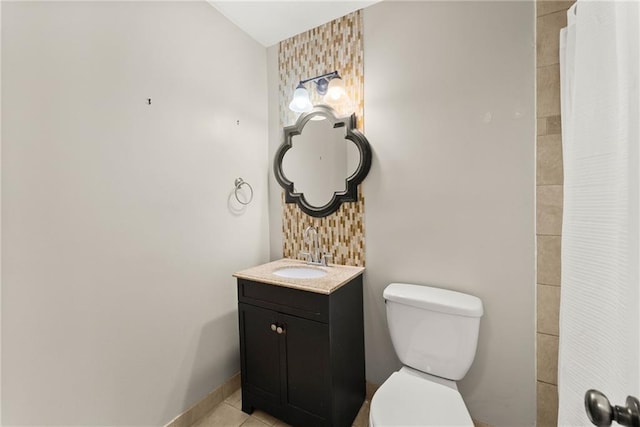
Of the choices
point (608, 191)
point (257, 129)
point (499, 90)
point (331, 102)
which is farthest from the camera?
point (257, 129)

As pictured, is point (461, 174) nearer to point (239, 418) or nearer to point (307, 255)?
point (307, 255)

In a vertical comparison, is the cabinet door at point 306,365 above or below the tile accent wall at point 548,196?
below

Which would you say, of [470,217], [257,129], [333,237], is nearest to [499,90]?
[470,217]

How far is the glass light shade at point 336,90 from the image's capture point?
5.64 feet

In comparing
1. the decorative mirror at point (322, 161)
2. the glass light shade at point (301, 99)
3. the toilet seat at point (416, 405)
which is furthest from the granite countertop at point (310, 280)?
the glass light shade at point (301, 99)

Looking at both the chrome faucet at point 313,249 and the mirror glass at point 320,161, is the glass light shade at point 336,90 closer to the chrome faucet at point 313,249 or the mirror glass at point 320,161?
the mirror glass at point 320,161

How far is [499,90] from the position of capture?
135 centimetres

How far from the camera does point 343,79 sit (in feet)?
5.81

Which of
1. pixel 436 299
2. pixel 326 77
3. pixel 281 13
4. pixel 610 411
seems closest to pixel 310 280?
pixel 436 299

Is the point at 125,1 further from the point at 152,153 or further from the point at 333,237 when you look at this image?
the point at 333,237

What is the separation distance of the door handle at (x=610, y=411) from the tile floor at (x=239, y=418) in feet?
4.44

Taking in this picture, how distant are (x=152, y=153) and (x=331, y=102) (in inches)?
42.8

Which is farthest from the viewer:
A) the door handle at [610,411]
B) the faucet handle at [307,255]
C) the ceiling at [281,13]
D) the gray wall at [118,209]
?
the faucet handle at [307,255]

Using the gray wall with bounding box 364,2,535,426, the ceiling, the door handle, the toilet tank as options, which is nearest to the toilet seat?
the toilet tank
